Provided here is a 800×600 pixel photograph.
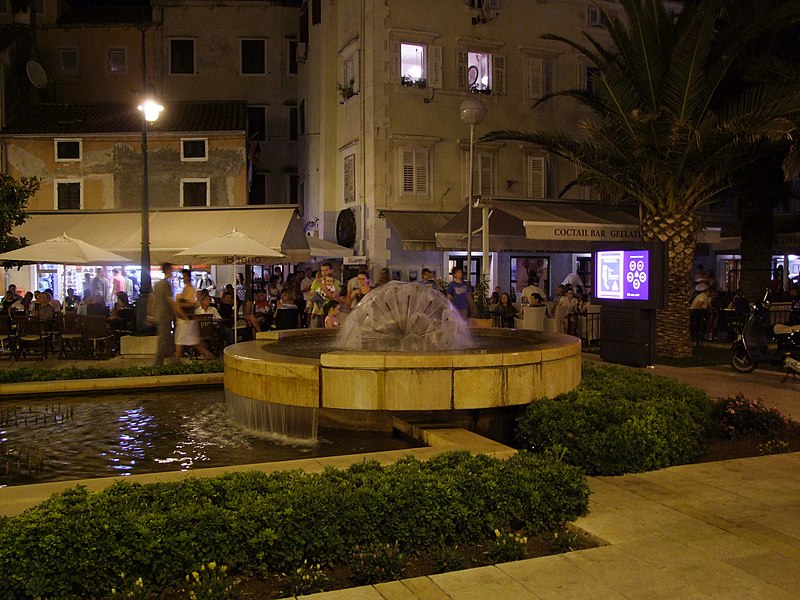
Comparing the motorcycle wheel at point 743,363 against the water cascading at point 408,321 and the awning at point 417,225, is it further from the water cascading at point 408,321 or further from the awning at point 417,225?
the awning at point 417,225

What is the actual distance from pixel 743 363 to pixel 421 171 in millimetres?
14381

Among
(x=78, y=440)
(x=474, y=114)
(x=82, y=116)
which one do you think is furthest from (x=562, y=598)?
(x=82, y=116)

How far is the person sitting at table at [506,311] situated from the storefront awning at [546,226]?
66.9 inches

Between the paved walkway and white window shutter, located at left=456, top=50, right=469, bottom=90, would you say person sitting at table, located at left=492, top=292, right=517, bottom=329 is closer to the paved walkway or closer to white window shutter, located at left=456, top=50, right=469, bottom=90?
white window shutter, located at left=456, top=50, right=469, bottom=90

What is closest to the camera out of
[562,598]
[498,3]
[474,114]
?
[562,598]

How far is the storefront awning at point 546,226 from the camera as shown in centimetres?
2005

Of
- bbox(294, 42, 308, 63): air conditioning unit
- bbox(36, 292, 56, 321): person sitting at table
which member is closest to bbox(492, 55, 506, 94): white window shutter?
bbox(294, 42, 308, 63): air conditioning unit

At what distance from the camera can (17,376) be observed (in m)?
11.1

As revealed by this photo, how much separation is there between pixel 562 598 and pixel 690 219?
1358cm

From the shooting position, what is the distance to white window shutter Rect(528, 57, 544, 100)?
27.4 metres

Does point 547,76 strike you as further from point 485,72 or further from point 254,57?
point 254,57

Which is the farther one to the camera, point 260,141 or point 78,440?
point 260,141

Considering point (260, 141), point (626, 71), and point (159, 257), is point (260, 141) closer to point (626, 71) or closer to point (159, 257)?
point (159, 257)

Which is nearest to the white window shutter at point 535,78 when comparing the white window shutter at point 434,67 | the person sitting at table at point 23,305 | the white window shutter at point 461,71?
the white window shutter at point 461,71
